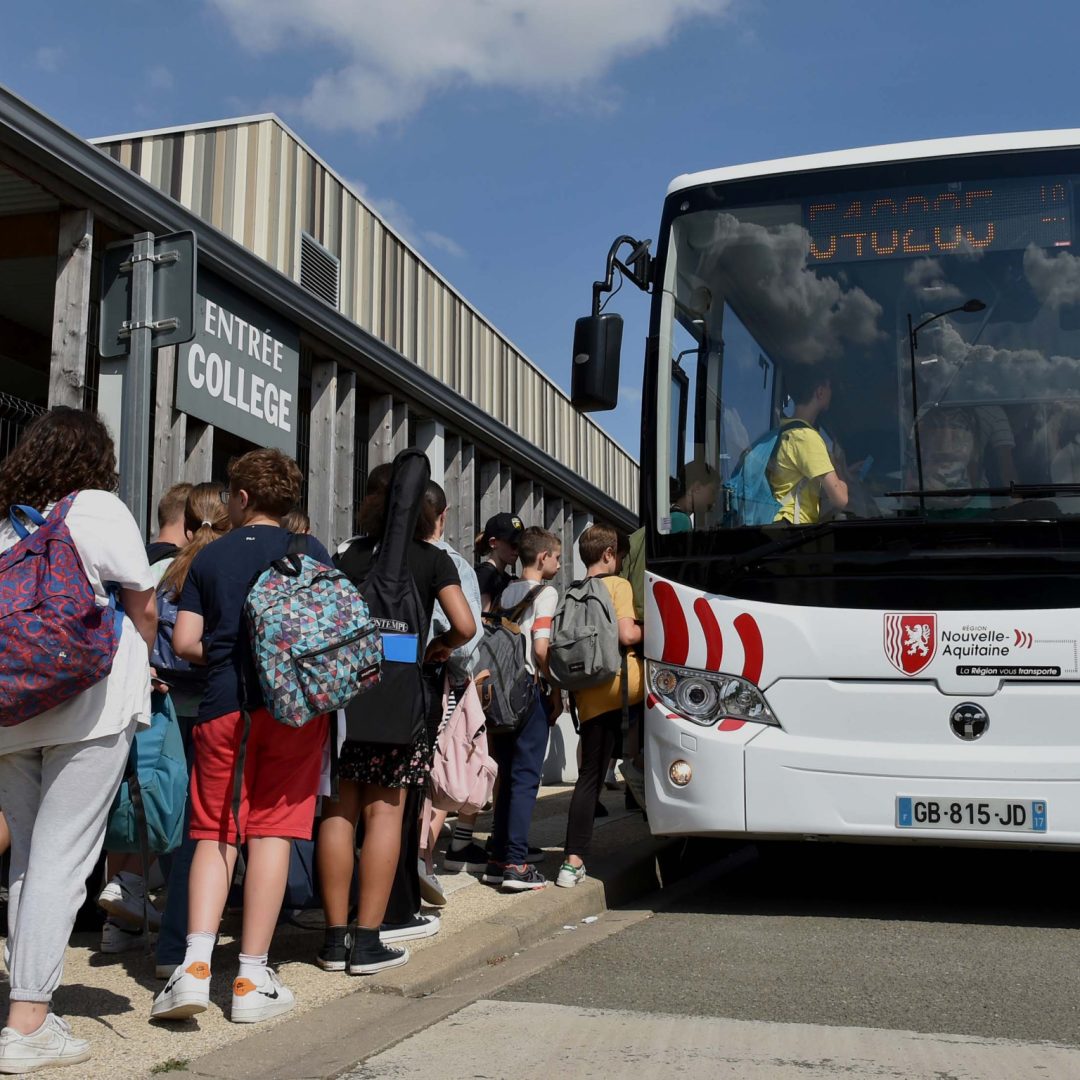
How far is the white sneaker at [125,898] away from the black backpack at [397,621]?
1100 mm

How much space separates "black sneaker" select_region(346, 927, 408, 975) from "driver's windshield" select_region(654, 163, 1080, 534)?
2.44 meters

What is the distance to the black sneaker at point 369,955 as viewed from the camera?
462cm

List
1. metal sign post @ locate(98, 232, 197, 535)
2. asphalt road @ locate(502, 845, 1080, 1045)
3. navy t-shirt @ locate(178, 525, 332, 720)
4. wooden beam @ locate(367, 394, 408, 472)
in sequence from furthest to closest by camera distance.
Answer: wooden beam @ locate(367, 394, 408, 472)
metal sign post @ locate(98, 232, 197, 535)
asphalt road @ locate(502, 845, 1080, 1045)
navy t-shirt @ locate(178, 525, 332, 720)

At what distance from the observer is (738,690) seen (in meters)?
5.90

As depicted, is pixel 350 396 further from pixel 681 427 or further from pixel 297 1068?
pixel 297 1068

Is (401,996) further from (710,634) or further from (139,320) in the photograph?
(139,320)

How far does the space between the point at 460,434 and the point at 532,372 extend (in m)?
3.67

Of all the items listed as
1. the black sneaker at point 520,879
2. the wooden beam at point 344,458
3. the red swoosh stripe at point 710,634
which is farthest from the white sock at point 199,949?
the wooden beam at point 344,458

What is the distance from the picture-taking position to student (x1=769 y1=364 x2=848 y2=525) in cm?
598

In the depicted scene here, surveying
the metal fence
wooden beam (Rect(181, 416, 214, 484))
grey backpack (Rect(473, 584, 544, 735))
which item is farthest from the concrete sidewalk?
the metal fence

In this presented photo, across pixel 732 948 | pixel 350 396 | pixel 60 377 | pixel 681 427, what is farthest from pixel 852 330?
pixel 350 396

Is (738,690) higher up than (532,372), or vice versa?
(532,372)

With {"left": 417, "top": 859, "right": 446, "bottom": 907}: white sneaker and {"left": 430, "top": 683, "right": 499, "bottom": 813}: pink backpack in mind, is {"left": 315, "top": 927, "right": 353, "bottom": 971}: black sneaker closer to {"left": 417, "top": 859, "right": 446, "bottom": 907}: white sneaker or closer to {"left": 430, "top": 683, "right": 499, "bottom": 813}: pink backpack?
{"left": 417, "top": 859, "right": 446, "bottom": 907}: white sneaker

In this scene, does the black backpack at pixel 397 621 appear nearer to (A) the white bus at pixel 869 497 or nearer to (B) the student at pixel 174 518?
(B) the student at pixel 174 518
